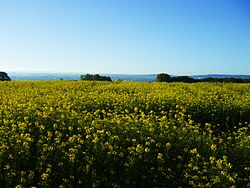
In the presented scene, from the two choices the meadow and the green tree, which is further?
the green tree

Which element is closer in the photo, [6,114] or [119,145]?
[119,145]

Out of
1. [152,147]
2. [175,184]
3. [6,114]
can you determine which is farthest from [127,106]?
[175,184]

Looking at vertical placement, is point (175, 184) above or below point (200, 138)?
below

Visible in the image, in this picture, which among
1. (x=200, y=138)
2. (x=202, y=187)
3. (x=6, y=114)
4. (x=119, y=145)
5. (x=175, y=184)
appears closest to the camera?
(x=202, y=187)

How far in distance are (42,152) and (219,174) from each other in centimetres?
345

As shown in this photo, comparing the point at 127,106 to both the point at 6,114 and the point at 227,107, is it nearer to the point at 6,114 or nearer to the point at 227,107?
the point at 227,107

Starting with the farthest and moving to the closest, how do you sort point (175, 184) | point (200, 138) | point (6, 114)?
point (6, 114) < point (200, 138) < point (175, 184)

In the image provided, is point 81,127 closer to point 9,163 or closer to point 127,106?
point 9,163

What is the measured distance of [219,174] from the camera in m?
7.31

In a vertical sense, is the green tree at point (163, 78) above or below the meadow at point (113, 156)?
above

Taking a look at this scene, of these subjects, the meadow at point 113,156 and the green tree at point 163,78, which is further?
the green tree at point 163,78

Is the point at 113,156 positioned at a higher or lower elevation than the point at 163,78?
lower

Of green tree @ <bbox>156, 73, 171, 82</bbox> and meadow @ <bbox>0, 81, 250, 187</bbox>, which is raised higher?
green tree @ <bbox>156, 73, 171, 82</bbox>

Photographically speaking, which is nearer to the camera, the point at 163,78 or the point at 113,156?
the point at 113,156
